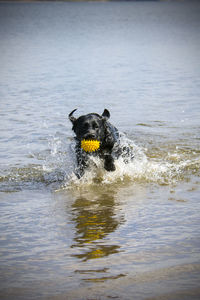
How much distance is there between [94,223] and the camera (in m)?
5.13

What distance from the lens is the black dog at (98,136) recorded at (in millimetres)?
6207

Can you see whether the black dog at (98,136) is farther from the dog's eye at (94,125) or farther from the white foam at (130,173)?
the white foam at (130,173)

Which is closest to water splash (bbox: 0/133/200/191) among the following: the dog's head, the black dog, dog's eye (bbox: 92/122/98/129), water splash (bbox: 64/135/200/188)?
water splash (bbox: 64/135/200/188)

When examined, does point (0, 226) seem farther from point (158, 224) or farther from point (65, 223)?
point (158, 224)

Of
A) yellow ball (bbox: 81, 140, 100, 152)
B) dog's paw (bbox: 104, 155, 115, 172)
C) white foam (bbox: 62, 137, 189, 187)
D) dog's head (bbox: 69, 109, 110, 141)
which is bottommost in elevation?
white foam (bbox: 62, 137, 189, 187)

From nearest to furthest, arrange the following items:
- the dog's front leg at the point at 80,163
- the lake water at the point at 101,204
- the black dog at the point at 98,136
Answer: the lake water at the point at 101,204 → the black dog at the point at 98,136 → the dog's front leg at the point at 80,163

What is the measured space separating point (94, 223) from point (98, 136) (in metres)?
1.55

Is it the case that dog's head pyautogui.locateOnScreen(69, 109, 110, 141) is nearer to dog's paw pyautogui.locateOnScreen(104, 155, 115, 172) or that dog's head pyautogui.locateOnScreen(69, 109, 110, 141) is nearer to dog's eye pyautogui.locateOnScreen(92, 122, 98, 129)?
dog's eye pyautogui.locateOnScreen(92, 122, 98, 129)

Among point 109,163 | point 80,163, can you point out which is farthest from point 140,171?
point 80,163

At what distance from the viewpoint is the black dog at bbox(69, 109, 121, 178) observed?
20.4 feet

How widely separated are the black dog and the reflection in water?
1.96 ft

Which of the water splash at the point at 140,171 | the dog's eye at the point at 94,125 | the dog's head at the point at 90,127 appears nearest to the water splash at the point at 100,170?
the water splash at the point at 140,171

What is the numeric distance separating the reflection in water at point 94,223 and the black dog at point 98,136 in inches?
23.6

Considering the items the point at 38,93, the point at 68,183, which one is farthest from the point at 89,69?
the point at 68,183
